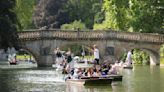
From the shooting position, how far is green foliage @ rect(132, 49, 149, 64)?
63556 millimetres

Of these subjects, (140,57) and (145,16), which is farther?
(140,57)

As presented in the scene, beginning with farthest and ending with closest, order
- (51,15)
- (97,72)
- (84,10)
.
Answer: (84,10)
(51,15)
(97,72)

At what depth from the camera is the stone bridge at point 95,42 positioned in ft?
Result: 186

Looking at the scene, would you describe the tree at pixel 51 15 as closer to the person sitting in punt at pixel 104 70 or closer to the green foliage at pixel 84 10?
the green foliage at pixel 84 10

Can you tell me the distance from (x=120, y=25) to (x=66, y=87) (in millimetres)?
37828

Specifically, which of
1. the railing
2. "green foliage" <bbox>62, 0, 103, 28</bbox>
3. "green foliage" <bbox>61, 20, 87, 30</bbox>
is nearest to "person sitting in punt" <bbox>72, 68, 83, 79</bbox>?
the railing

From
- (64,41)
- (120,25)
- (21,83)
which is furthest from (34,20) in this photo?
(21,83)

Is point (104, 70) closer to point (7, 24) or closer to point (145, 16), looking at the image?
point (7, 24)

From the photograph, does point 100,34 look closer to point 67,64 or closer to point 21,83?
point 67,64

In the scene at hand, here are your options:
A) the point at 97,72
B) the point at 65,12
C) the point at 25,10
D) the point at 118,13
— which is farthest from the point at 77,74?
the point at 65,12

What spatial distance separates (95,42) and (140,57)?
8.59m

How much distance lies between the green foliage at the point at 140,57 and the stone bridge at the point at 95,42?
14.1ft

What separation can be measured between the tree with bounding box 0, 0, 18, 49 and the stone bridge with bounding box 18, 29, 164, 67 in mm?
12266

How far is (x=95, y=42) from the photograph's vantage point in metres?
58.2
